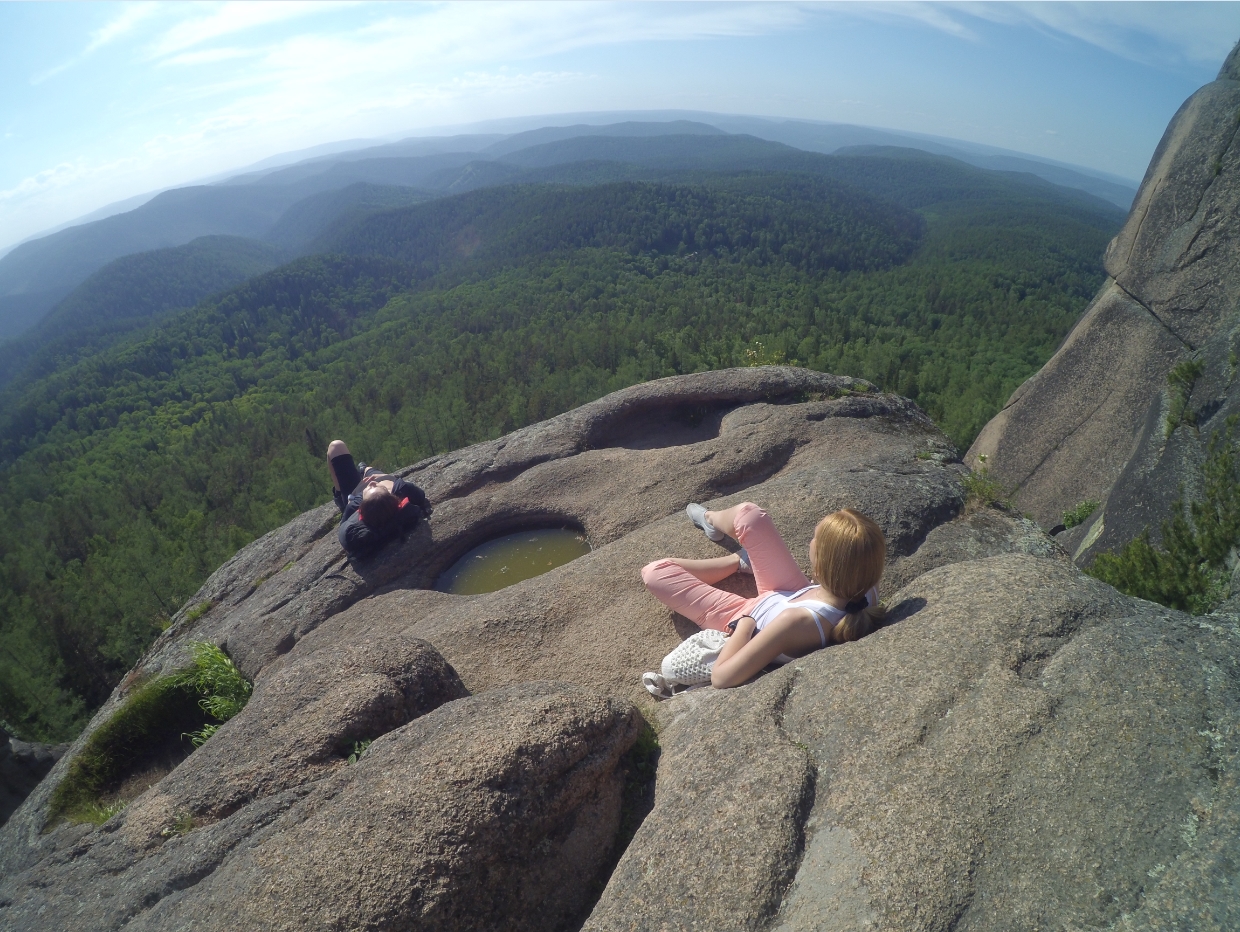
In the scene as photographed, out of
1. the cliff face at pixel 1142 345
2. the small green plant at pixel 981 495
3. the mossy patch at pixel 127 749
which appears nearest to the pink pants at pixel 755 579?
the small green plant at pixel 981 495

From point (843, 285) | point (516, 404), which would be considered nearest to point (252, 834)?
point (516, 404)

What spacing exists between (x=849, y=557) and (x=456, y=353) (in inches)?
3397

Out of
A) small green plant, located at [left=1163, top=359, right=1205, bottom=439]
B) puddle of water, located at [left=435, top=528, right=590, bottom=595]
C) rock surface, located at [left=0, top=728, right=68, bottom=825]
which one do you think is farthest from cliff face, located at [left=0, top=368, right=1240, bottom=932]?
rock surface, located at [left=0, top=728, right=68, bottom=825]

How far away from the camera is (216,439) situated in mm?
79938

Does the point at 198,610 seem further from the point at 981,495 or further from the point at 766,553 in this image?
the point at 981,495

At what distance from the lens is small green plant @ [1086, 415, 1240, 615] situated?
8.25m

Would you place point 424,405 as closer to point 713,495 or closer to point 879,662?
point 713,495

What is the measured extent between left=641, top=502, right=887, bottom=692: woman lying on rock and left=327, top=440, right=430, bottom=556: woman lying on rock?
685cm

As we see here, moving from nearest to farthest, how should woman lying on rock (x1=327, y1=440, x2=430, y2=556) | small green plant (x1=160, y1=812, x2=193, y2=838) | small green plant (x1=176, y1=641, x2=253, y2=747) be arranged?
small green plant (x1=160, y1=812, x2=193, y2=838)
small green plant (x1=176, y1=641, x2=253, y2=747)
woman lying on rock (x1=327, y1=440, x2=430, y2=556)

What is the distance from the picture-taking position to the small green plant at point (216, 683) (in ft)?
33.3

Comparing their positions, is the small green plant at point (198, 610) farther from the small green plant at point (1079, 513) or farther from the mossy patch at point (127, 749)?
the small green plant at point (1079, 513)

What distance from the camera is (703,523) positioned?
973 cm

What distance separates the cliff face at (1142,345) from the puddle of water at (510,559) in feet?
34.5

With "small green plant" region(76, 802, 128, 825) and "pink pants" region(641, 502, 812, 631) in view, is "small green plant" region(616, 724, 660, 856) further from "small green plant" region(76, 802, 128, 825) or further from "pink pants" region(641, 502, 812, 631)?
"small green plant" region(76, 802, 128, 825)
